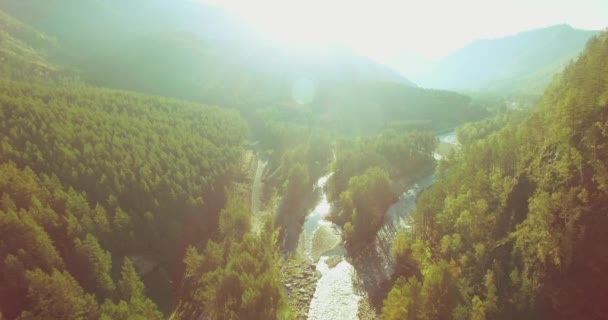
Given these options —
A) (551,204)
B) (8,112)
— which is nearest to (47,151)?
(8,112)

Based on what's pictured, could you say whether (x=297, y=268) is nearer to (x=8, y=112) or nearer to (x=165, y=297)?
(x=165, y=297)

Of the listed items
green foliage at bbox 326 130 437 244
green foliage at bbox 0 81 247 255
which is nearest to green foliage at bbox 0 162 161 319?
green foliage at bbox 0 81 247 255

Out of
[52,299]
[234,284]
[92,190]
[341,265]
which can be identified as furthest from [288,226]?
[52,299]

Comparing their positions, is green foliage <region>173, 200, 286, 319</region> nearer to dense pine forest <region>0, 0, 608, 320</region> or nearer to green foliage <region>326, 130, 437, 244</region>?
dense pine forest <region>0, 0, 608, 320</region>

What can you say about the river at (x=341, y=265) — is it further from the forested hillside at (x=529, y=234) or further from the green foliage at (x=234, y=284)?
the green foliage at (x=234, y=284)

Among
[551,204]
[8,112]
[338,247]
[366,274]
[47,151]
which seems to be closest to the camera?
[551,204]

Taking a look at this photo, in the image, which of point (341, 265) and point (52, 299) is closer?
point (52, 299)

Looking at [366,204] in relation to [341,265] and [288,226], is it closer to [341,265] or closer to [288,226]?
[341,265]
